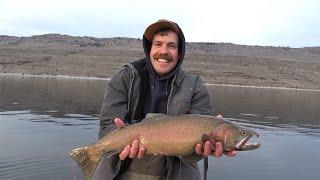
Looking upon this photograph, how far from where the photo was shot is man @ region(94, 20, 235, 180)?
17.5 feet

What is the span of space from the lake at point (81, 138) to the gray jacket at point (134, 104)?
336 centimetres

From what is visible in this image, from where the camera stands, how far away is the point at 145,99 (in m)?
5.46

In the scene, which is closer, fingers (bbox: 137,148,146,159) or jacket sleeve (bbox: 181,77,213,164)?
fingers (bbox: 137,148,146,159)

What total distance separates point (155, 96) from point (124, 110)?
1.14 ft

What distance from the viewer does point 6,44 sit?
115938 mm

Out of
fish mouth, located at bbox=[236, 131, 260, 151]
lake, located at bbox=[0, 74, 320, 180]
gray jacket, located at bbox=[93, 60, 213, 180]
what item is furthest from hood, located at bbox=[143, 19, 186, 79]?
lake, located at bbox=[0, 74, 320, 180]

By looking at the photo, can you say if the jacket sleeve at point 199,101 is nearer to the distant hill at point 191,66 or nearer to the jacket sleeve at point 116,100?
the jacket sleeve at point 116,100

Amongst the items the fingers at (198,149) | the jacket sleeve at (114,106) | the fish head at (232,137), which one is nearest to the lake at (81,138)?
the jacket sleeve at (114,106)

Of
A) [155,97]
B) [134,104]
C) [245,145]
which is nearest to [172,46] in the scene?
[155,97]

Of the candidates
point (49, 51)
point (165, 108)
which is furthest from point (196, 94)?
point (49, 51)

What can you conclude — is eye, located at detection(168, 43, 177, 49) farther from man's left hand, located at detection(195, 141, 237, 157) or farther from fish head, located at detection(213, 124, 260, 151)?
man's left hand, located at detection(195, 141, 237, 157)

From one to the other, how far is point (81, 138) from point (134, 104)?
1501cm

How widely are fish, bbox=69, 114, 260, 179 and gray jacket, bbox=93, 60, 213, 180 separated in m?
0.25

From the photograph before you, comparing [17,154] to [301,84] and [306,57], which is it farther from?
[306,57]
